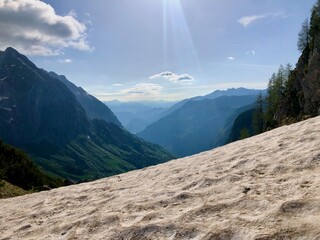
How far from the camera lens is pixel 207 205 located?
7148 millimetres

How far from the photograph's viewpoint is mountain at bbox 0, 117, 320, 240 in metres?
5.72

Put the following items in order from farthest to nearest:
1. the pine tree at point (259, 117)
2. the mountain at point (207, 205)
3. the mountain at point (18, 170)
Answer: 1. the pine tree at point (259, 117)
2. the mountain at point (18, 170)
3. the mountain at point (207, 205)

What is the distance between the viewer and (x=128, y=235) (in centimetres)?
661

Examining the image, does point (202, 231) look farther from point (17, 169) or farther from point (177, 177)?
point (17, 169)

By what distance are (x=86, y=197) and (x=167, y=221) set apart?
Result: 17.8 ft

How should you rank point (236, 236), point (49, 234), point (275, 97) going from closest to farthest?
point (236, 236), point (49, 234), point (275, 97)

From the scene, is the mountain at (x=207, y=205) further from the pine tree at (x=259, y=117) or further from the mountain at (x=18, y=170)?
the pine tree at (x=259, y=117)

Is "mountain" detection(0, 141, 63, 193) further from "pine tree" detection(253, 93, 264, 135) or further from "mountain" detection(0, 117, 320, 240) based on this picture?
"pine tree" detection(253, 93, 264, 135)

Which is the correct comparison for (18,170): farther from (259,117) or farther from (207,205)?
(259,117)

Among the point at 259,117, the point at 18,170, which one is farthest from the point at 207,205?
the point at 259,117

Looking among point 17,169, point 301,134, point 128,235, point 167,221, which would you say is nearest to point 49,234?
point 128,235

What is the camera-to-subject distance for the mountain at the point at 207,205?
225 inches

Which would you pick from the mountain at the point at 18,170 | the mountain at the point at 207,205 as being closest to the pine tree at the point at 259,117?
the mountain at the point at 18,170

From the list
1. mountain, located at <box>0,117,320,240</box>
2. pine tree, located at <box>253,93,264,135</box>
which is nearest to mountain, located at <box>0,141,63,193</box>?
mountain, located at <box>0,117,320,240</box>
